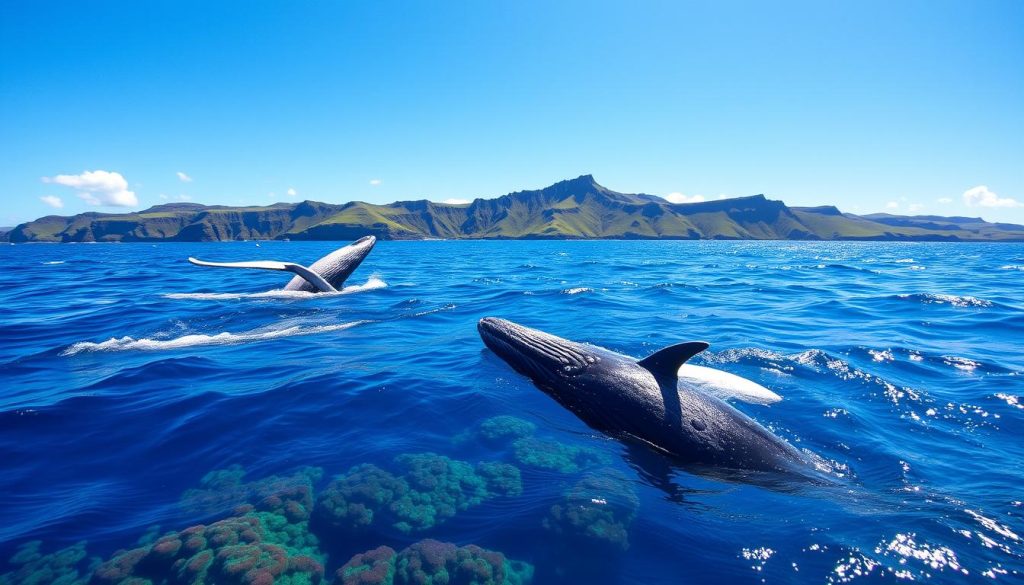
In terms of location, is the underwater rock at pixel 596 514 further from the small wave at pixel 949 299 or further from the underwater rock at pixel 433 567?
the small wave at pixel 949 299

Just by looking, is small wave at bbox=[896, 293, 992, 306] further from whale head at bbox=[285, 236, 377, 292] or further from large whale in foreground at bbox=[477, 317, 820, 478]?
whale head at bbox=[285, 236, 377, 292]

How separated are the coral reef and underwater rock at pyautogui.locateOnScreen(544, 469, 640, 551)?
0.78 meters

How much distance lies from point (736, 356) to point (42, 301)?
3078 centimetres

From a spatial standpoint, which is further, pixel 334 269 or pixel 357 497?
pixel 334 269

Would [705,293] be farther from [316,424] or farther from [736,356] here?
[316,424]

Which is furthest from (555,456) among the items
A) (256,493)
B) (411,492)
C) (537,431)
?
(256,493)

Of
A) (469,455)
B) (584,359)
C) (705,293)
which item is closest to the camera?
(469,455)

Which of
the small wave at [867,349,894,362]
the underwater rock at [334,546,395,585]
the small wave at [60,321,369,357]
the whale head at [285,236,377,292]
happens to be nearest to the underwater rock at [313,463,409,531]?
the underwater rock at [334,546,395,585]

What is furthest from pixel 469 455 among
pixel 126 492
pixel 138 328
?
pixel 138 328

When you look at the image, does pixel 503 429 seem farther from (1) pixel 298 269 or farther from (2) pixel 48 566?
(1) pixel 298 269

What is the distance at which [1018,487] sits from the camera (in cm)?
629

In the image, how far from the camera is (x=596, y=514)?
5.56 metres

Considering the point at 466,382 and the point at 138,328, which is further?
the point at 138,328

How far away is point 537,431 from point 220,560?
4.70 metres
